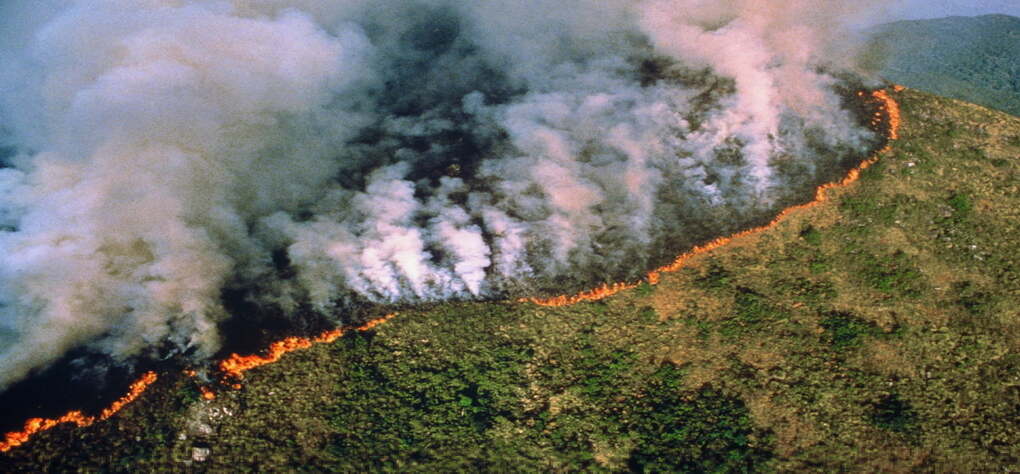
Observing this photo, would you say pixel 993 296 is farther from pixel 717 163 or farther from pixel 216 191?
pixel 216 191

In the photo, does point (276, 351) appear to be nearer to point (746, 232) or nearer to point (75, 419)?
point (75, 419)

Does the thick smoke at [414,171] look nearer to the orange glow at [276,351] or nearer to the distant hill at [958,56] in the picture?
the orange glow at [276,351]

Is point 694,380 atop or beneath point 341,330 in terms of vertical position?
beneath

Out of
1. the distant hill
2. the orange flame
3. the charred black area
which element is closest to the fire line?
the orange flame

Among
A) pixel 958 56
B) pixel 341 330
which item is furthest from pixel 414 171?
pixel 958 56

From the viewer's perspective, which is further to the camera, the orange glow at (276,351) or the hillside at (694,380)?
the orange glow at (276,351)

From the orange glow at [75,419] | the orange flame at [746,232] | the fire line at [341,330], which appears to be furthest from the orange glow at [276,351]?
the orange flame at [746,232]

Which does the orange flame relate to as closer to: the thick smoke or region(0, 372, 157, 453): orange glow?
the thick smoke
